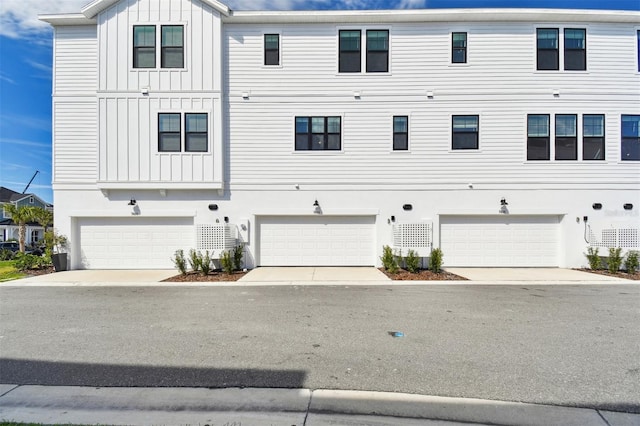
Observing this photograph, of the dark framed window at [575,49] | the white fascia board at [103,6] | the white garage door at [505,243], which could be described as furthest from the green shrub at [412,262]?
the white fascia board at [103,6]

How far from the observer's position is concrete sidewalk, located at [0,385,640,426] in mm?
3094

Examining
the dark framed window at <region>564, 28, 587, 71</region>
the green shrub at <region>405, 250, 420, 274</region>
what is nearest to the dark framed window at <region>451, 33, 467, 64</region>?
the dark framed window at <region>564, 28, 587, 71</region>

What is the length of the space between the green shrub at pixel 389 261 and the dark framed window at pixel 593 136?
7.67 m

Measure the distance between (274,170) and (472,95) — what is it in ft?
24.3

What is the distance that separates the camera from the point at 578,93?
480 inches

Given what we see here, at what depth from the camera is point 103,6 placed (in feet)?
39.5

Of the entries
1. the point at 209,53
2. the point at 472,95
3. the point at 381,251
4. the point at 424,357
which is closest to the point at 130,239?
the point at 209,53

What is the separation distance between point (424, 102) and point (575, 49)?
18.3 feet

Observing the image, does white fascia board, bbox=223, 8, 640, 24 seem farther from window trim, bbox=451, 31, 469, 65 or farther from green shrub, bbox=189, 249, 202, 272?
green shrub, bbox=189, 249, 202, 272

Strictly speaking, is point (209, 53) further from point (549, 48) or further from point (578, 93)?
point (578, 93)

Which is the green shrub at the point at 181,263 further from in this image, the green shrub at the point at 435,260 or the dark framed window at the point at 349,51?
the dark framed window at the point at 349,51

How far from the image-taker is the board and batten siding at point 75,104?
12.3 m

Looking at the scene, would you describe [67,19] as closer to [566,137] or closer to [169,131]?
[169,131]

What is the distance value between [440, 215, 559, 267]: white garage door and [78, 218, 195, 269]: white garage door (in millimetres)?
9325
